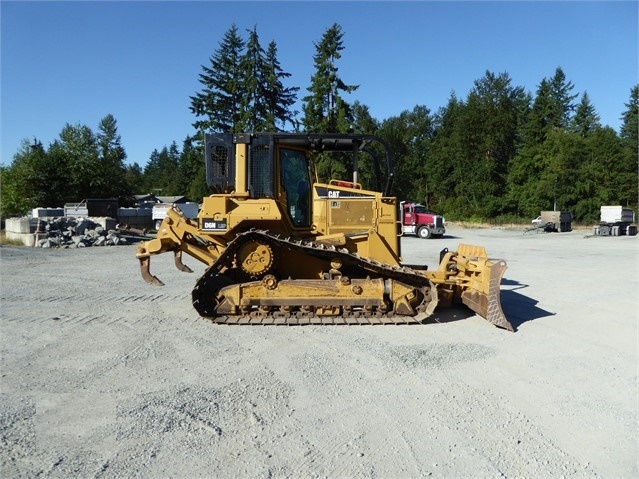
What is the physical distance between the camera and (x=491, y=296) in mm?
6883

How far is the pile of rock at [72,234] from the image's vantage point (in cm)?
2044

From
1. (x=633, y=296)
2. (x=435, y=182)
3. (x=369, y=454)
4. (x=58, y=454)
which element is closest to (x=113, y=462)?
(x=58, y=454)

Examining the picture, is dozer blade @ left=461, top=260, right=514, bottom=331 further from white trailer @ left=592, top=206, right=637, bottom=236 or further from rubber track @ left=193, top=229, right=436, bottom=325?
white trailer @ left=592, top=206, right=637, bottom=236

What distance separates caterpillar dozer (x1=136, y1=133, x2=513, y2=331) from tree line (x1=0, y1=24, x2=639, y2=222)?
1949cm

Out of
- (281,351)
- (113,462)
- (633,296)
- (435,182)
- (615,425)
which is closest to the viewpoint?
(113,462)

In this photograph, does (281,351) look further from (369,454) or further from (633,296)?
(633,296)

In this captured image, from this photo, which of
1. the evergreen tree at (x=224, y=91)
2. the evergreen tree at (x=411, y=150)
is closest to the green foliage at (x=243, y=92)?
the evergreen tree at (x=224, y=91)

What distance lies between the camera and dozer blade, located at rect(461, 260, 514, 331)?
672 centimetres

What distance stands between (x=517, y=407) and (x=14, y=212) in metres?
41.2

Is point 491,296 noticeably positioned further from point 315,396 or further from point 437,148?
point 437,148

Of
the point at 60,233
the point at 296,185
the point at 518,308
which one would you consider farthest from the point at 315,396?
the point at 60,233

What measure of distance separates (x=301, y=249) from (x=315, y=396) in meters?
3.07

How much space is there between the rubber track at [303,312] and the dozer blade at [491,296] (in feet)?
2.38

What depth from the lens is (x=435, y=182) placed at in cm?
6675
